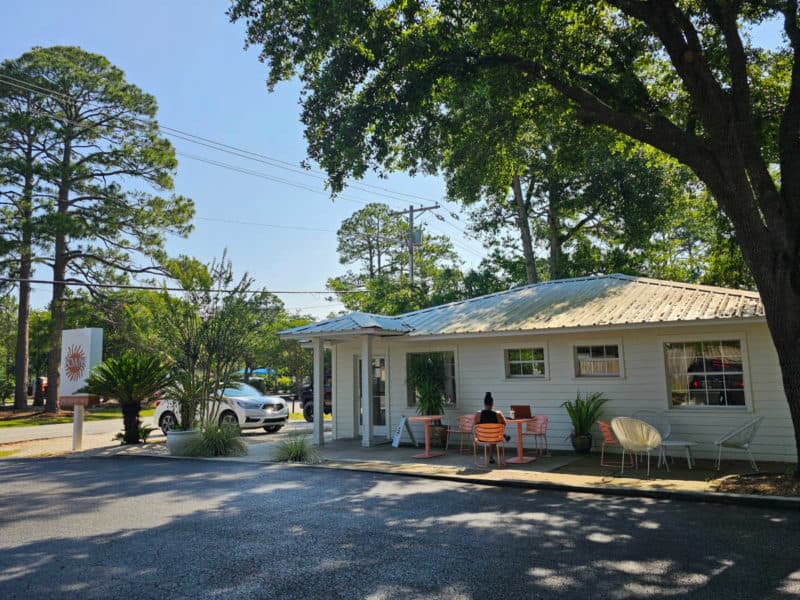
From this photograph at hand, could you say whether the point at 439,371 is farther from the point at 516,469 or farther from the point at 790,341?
the point at 790,341

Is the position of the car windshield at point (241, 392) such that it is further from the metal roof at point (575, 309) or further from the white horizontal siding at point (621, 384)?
the white horizontal siding at point (621, 384)

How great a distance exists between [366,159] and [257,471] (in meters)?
6.31

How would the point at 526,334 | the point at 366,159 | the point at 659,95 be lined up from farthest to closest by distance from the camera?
the point at 659,95, the point at 526,334, the point at 366,159

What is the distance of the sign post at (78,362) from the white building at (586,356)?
20.4 ft

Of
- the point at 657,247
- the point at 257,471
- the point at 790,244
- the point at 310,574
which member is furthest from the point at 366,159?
the point at 657,247

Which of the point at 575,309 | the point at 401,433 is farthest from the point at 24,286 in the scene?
the point at 575,309

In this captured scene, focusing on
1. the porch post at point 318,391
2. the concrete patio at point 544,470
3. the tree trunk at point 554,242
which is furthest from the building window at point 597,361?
the tree trunk at point 554,242

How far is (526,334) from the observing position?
12164 mm

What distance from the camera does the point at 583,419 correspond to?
11.7 m

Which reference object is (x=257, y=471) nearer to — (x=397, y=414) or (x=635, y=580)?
(x=397, y=414)

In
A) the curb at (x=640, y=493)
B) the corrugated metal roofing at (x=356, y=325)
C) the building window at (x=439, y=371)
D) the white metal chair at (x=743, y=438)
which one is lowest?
the curb at (x=640, y=493)

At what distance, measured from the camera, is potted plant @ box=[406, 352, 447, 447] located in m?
13.7

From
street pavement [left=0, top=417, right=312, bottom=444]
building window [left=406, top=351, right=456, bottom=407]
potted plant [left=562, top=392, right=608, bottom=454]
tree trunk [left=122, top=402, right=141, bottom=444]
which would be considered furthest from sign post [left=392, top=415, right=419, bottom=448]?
tree trunk [left=122, top=402, right=141, bottom=444]

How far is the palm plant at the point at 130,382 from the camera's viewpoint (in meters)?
15.0
